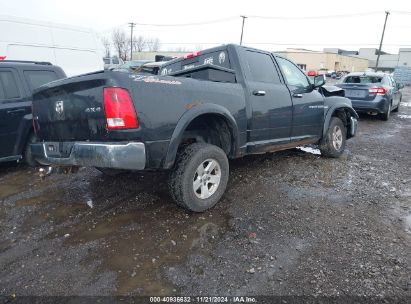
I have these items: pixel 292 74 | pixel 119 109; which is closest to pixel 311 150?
pixel 292 74

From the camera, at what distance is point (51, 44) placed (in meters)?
8.33

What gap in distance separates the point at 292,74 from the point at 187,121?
2579mm

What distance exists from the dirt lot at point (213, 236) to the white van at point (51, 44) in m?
3.96

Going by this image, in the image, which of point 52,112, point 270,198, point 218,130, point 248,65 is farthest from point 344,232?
point 52,112

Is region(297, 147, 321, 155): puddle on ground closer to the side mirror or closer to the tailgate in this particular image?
the side mirror

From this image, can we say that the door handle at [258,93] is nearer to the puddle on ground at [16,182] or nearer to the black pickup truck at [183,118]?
the black pickup truck at [183,118]

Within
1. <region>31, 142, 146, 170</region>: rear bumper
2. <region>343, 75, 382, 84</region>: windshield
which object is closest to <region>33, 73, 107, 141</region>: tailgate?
<region>31, 142, 146, 170</region>: rear bumper

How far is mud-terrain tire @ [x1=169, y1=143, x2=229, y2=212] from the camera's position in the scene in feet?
11.3

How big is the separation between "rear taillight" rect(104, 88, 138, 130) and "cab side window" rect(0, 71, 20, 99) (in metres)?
3.01

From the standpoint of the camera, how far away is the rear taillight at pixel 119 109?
2.93m

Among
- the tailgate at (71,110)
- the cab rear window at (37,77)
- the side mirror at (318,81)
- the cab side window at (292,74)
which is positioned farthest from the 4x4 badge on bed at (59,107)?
the side mirror at (318,81)

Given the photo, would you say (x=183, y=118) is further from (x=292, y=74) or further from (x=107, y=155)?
(x=292, y=74)

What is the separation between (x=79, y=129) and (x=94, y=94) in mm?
440

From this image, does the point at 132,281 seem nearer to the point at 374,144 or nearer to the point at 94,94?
the point at 94,94
